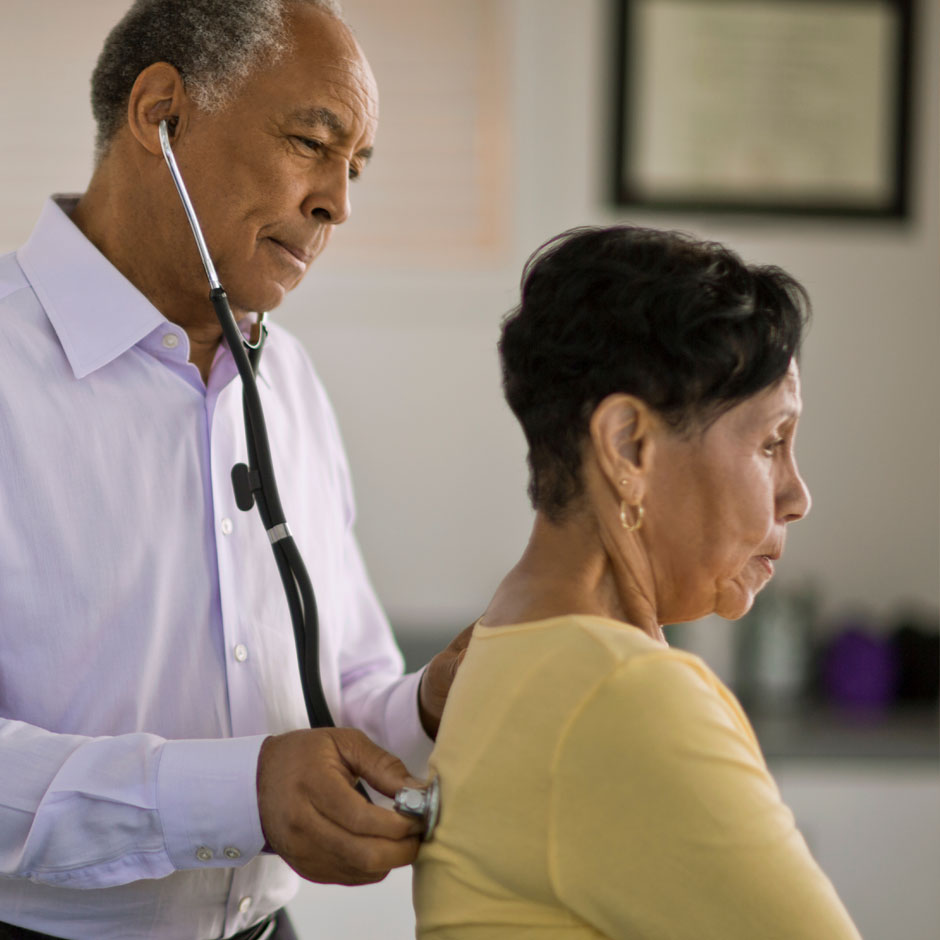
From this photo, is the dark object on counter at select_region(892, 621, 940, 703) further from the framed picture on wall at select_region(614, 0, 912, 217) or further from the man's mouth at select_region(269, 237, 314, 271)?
the man's mouth at select_region(269, 237, 314, 271)

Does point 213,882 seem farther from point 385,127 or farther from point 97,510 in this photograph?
point 385,127

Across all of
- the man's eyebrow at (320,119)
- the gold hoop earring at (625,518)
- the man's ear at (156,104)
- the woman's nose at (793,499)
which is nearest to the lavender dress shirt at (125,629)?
the man's ear at (156,104)

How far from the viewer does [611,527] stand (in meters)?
0.90

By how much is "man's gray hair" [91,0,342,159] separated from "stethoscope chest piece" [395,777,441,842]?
0.70 meters

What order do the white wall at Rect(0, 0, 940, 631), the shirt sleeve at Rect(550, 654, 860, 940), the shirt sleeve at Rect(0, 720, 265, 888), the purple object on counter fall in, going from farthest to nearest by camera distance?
the purple object on counter < the white wall at Rect(0, 0, 940, 631) < the shirt sleeve at Rect(0, 720, 265, 888) < the shirt sleeve at Rect(550, 654, 860, 940)

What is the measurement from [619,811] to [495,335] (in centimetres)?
195

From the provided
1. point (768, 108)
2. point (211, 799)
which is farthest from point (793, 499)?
point (768, 108)

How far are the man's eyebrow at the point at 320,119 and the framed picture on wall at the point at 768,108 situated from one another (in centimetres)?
153

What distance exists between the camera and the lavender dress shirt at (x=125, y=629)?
Result: 0.98 metres

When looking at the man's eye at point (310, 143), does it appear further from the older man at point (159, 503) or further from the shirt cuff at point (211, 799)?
the shirt cuff at point (211, 799)

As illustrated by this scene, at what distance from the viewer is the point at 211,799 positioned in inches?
38.0

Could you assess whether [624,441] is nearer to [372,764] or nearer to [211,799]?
[372,764]

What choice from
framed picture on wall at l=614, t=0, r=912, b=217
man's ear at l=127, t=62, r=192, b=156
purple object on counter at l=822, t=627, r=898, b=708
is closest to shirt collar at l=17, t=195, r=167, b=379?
man's ear at l=127, t=62, r=192, b=156

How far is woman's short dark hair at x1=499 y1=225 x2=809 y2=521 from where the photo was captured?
2.85ft
